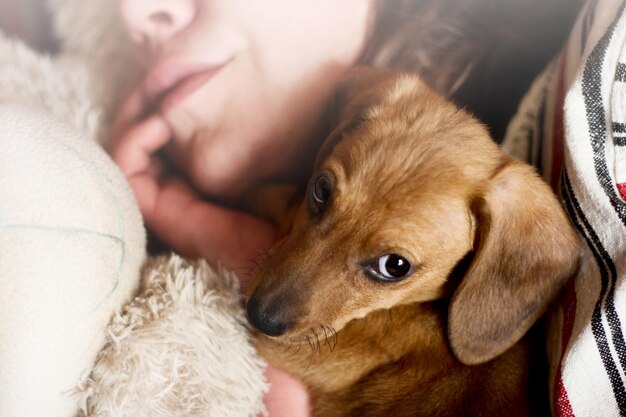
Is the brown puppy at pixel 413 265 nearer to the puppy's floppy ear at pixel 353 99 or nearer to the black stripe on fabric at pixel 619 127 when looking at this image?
the puppy's floppy ear at pixel 353 99

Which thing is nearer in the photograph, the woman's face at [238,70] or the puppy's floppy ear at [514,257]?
the puppy's floppy ear at [514,257]

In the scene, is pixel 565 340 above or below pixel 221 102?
below

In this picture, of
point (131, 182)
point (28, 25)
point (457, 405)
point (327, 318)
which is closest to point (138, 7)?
point (28, 25)

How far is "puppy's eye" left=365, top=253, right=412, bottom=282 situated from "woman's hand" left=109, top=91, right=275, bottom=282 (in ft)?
0.99

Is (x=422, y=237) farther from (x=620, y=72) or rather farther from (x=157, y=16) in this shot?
(x=157, y=16)

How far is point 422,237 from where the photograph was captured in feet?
3.47

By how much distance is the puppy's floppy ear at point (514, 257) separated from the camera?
1104 millimetres

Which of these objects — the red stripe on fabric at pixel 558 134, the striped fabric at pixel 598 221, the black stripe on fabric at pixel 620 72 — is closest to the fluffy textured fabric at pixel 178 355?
the striped fabric at pixel 598 221

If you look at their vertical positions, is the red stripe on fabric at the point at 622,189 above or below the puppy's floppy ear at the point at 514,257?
above

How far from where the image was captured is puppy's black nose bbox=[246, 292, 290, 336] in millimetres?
1064

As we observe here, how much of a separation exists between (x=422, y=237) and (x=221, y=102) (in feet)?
1.68

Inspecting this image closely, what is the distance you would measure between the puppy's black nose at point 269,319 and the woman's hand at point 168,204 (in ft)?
0.66

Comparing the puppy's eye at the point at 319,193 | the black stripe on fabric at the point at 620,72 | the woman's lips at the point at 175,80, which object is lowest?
the puppy's eye at the point at 319,193

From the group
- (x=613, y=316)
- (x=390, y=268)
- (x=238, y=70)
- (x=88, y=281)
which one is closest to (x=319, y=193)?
(x=390, y=268)
